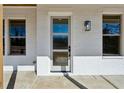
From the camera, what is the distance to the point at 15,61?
41.2 ft

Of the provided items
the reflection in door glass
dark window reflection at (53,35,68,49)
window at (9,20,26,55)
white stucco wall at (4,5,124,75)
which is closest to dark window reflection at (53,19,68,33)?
dark window reflection at (53,35,68,49)

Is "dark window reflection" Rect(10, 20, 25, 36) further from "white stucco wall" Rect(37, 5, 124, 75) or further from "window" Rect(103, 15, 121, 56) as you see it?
"window" Rect(103, 15, 121, 56)

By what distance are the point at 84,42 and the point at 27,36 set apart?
2907mm

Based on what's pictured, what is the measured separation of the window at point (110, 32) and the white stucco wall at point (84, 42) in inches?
20.1

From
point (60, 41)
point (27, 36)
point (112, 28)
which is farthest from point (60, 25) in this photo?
point (112, 28)

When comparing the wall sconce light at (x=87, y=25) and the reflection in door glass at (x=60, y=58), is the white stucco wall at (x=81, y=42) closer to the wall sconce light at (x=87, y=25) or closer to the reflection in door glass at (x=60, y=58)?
the wall sconce light at (x=87, y=25)

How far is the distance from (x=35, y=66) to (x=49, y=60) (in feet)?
3.32

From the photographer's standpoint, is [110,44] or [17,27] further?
[17,27]

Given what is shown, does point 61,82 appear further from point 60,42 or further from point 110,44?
point 110,44

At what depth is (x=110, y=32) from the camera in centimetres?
1204

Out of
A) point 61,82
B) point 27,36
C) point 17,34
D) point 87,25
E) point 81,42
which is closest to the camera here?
point 61,82

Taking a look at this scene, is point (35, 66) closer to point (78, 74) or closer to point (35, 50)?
point (35, 50)

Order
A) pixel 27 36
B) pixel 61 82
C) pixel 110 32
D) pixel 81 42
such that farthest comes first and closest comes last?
pixel 27 36 → pixel 110 32 → pixel 81 42 → pixel 61 82

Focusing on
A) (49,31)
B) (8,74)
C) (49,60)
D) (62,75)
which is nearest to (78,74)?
(62,75)
